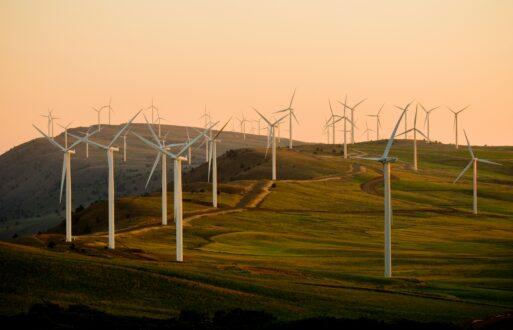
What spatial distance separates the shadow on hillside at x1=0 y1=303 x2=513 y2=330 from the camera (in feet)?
171

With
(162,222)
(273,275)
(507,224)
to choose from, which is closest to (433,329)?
(273,275)

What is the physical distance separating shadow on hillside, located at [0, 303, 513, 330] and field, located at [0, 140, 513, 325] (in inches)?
115

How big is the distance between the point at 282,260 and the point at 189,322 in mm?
51418

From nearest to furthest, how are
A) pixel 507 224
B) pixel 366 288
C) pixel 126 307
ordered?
pixel 126 307 < pixel 366 288 < pixel 507 224

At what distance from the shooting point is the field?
212ft

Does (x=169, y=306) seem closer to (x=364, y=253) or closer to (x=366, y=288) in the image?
(x=366, y=288)

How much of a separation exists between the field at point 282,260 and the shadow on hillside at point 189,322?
2917mm

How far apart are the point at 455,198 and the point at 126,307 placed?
147227 mm

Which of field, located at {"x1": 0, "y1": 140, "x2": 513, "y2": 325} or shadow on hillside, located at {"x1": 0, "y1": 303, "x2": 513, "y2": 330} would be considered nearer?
shadow on hillside, located at {"x1": 0, "y1": 303, "x2": 513, "y2": 330}

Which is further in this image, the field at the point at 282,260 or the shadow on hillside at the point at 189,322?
the field at the point at 282,260

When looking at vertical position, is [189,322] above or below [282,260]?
above

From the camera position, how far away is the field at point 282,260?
6469 centimetres

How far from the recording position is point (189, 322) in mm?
54719

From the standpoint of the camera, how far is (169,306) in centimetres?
6269
